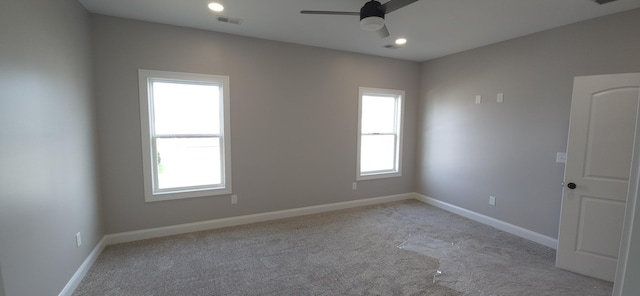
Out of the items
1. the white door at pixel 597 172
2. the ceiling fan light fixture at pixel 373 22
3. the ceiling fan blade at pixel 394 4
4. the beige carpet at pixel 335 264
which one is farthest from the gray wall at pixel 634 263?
the white door at pixel 597 172

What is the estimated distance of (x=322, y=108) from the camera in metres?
4.25

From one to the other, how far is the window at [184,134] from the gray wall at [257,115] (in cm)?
9

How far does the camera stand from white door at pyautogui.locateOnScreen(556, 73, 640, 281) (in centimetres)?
253

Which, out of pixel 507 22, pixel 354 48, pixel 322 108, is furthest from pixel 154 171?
pixel 507 22

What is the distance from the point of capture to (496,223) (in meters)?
3.86

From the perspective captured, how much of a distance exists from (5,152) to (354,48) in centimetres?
383

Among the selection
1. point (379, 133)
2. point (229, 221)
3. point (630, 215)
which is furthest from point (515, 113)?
point (229, 221)

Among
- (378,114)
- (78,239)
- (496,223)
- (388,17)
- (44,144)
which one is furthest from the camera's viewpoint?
(378,114)

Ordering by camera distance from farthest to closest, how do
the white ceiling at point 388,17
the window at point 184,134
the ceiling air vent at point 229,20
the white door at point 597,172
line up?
the window at point 184,134 < the ceiling air vent at point 229,20 < the white ceiling at point 388,17 < the white door at point 597,172

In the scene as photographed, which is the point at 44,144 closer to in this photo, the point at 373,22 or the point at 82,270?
the point at 82,270

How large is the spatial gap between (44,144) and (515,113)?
4889 millimetres

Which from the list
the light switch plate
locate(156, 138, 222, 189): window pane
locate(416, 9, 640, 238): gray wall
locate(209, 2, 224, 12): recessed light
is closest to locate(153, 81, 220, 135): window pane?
locate(156, 138, 222, 189): window pane

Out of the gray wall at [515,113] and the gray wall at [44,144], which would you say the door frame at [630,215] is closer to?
the gray wall at [44,144]

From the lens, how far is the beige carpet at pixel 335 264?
95.4 inches
